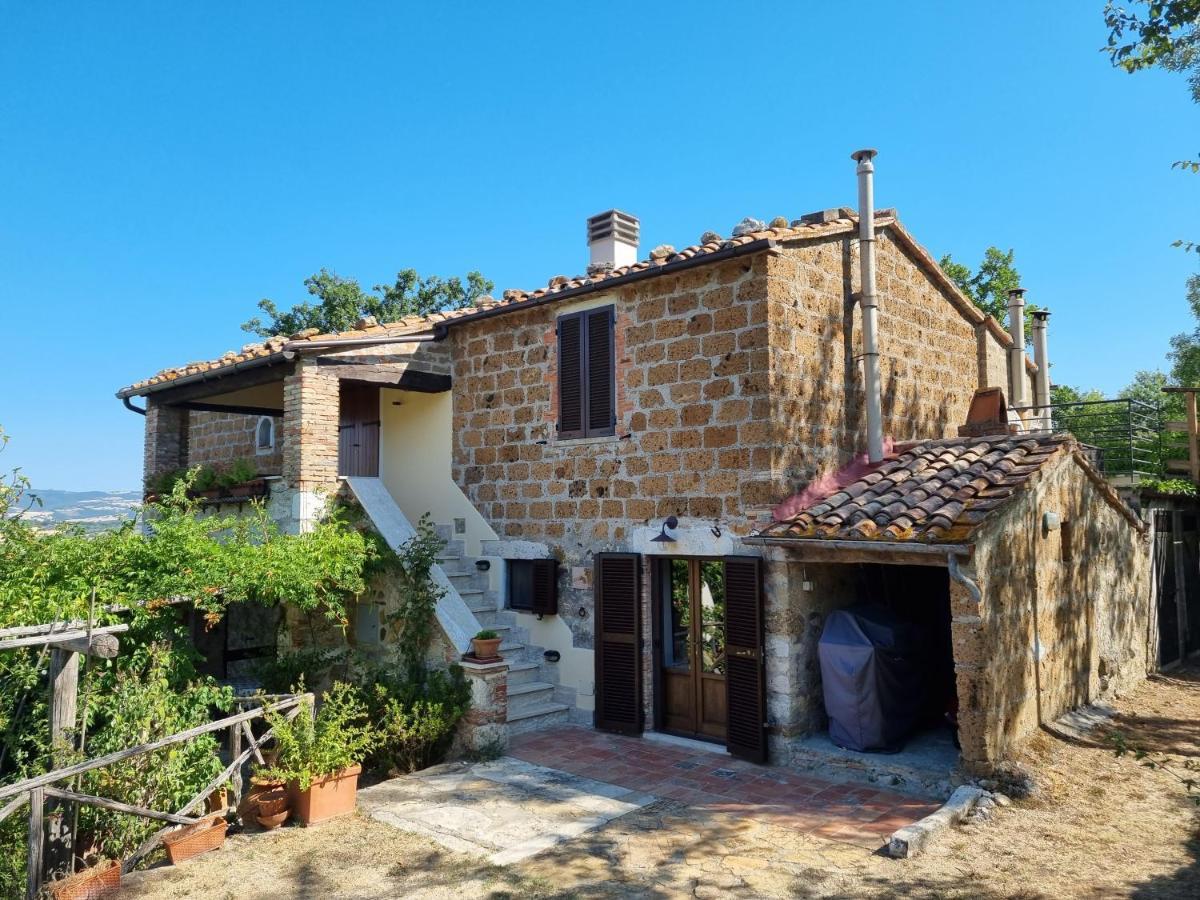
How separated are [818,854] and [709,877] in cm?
91

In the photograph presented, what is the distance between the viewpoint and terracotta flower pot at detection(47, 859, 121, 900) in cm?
537

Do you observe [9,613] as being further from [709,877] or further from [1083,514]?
[1083,514]

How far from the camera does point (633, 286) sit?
955 cm

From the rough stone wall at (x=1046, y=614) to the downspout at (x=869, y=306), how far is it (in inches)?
71.1

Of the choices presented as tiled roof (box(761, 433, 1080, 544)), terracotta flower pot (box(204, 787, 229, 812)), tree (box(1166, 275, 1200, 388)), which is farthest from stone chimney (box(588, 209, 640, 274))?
tree (box(1166, 275, 1200, 388))

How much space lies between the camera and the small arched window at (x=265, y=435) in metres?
15.2

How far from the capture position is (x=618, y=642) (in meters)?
9.33

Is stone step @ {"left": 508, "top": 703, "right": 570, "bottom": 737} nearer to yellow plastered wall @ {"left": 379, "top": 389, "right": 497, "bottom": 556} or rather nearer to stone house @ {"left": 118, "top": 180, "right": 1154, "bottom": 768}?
stone house @ {"left": 118, "top": 180, "right": 1154, "bottom": 768}

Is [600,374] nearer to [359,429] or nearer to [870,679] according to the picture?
[870,679]

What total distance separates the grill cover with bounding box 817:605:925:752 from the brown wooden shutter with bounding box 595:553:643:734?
212cm

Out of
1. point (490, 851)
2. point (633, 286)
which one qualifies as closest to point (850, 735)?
point (490, 851)

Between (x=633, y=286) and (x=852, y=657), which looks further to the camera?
(x=633, y=286)

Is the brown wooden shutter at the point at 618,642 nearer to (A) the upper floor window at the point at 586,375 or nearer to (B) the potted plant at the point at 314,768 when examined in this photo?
(A) the upper floor window at the point at 586,375

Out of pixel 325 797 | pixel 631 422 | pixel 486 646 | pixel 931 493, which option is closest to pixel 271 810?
pixel 325 797
